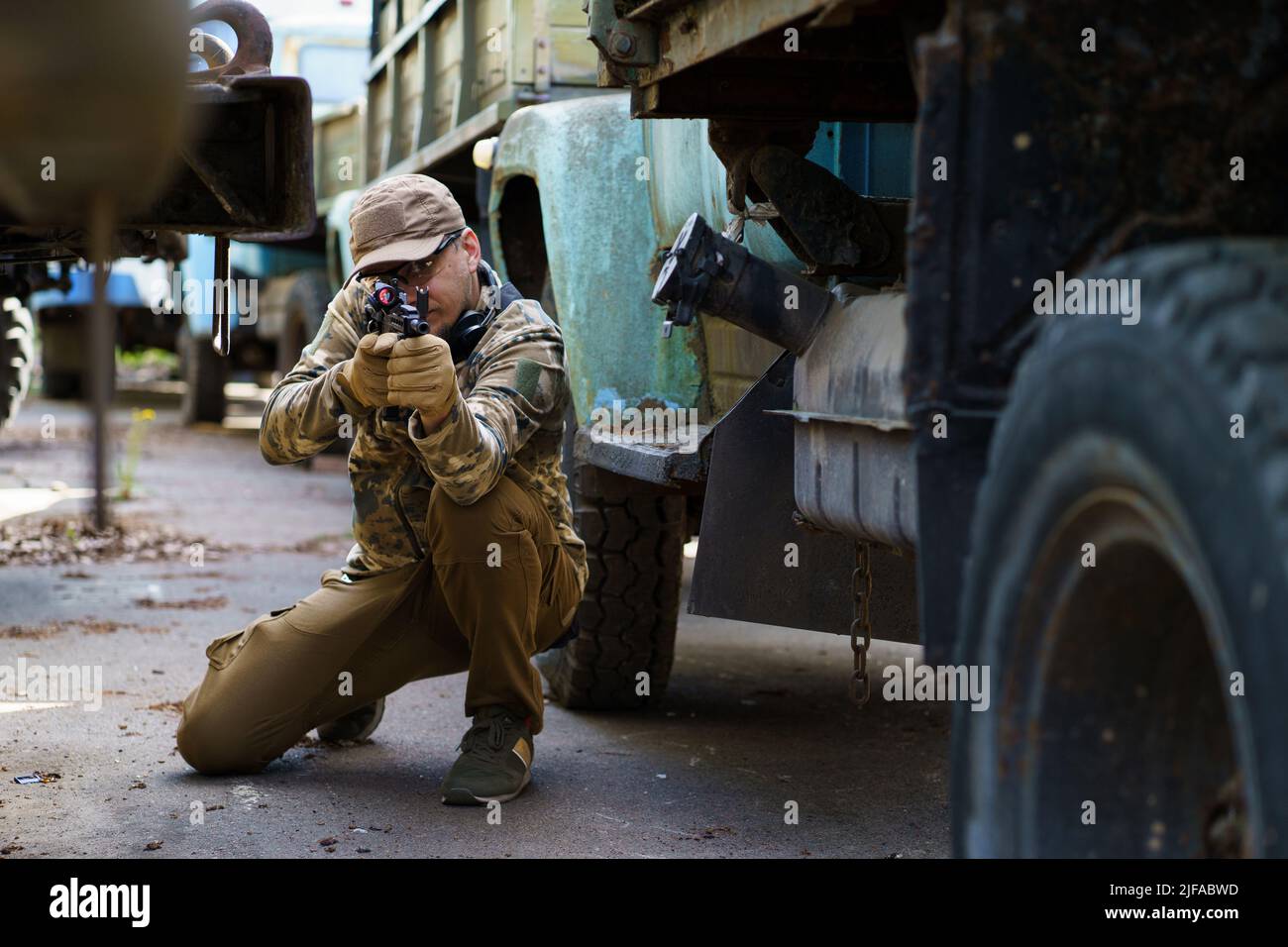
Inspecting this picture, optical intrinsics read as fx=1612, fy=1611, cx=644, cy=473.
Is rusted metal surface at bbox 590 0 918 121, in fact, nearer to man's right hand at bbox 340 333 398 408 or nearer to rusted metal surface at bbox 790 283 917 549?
rusted metal surface at bbox 790 283 917 549

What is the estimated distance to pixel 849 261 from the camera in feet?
9.04

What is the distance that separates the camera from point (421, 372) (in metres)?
2.80

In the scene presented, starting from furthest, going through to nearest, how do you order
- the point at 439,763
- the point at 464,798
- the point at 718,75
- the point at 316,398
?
the point at 439,763
the point at 464,798
the point at 316,398
the point at 718,75

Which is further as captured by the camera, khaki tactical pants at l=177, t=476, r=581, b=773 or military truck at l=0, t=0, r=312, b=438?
khaki tactical pants at l=177, t=476, r=581, b=773

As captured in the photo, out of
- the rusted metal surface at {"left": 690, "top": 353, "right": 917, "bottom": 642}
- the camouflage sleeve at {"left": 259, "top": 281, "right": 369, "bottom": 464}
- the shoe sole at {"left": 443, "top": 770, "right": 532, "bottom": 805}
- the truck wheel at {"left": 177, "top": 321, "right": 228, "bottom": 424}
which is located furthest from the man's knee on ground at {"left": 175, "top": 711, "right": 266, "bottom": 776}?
the truck wheel at {"left": 177, "top": 321, "right": 228, "bottom": 424}

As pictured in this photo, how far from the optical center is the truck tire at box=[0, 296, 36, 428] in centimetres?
827

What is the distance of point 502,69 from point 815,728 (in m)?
2.34

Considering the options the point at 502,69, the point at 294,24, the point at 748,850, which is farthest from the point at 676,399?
the point at 294,24

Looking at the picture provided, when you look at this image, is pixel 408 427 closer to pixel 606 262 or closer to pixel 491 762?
pixel 491 762

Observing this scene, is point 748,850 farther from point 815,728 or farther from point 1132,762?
point 1132,762

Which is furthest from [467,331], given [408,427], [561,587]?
[561,587]

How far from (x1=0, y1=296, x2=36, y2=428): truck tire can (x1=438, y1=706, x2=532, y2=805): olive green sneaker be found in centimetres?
581

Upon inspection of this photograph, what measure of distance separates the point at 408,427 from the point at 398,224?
435 mm

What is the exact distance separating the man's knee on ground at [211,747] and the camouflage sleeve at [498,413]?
2.28 feet
